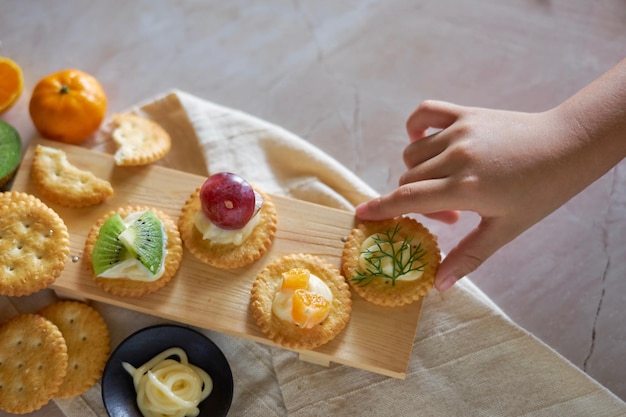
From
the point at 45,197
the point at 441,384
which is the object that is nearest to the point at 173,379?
the point at 45,197

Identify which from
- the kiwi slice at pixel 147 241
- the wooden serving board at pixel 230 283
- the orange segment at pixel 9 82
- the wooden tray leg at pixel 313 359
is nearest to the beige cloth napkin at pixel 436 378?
the wooden tray leg at pixel 313 359

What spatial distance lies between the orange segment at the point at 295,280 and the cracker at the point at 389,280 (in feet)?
0.62

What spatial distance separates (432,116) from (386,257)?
0.56 meters

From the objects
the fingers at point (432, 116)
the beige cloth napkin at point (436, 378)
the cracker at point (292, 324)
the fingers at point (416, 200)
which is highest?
the fingers at point (432, 116)

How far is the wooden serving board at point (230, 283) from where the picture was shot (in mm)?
2350

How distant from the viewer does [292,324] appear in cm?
231

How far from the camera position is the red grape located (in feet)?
7.52

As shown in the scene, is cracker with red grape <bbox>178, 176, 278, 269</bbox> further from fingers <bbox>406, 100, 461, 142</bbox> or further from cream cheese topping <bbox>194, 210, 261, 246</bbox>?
fingers <bbox>406, 100, 461, 142</bbox>

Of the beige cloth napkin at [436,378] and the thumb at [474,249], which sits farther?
the beige cloth napkin at [436,378]

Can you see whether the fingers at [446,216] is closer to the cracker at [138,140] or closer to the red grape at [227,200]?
the red grape at [227,200]

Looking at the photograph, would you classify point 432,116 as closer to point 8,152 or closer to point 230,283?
point 230,283

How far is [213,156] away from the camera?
2742 millimetres

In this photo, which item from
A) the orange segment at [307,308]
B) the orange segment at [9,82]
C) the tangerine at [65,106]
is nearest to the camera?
the orange segment at [307,308]

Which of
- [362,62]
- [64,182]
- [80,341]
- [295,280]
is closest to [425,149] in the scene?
[295,280]
